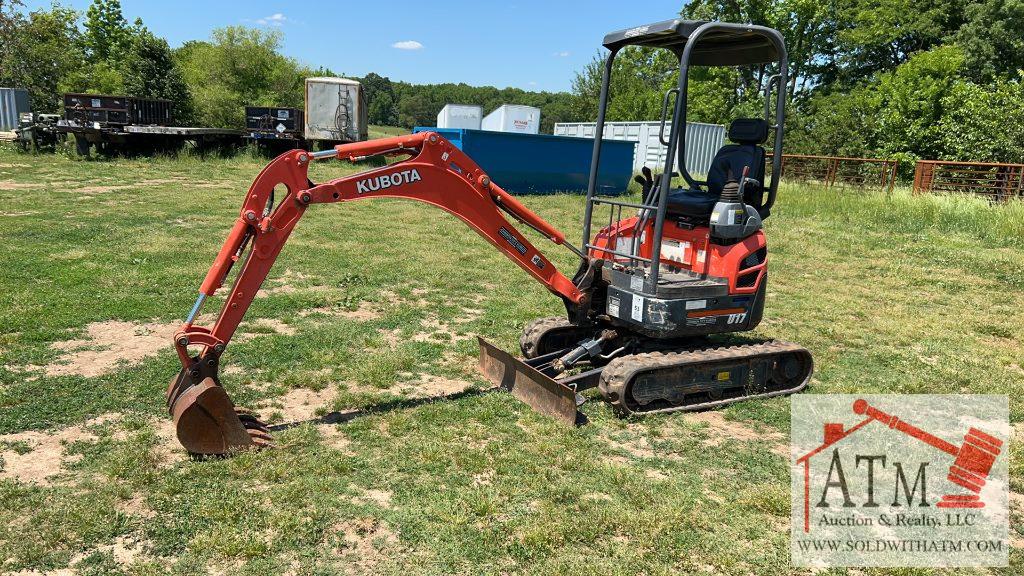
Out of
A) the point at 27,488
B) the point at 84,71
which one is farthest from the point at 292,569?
the point at 84,71

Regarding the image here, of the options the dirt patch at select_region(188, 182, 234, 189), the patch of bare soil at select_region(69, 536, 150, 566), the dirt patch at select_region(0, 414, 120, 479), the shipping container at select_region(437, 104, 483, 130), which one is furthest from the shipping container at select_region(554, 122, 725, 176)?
the patch of bare soil at select_region(69, 536, 150, 566)

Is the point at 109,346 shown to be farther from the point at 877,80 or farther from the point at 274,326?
the point at 877,80

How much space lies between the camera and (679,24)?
5.44 metres

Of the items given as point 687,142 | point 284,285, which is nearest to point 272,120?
point 687,142

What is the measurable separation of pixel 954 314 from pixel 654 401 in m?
6.18

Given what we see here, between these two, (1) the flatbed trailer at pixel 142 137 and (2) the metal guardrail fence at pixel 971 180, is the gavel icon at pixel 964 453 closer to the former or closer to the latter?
(2) the metal guardrail fence at pixel 971 180

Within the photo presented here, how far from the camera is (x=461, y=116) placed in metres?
45.0

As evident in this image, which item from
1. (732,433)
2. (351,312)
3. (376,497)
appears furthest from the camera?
(351,312)

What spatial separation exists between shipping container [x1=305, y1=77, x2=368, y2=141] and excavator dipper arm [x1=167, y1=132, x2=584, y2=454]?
2367cm

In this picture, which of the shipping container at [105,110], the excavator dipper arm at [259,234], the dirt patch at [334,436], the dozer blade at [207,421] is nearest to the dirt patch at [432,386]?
the dirt patch at [334,436]

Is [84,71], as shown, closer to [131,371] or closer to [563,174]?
[563,174]

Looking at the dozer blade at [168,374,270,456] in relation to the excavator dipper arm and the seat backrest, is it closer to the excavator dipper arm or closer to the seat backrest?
the excavator dipper arm

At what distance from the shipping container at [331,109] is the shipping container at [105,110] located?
19.6ft

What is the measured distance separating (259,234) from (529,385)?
2.54 m
